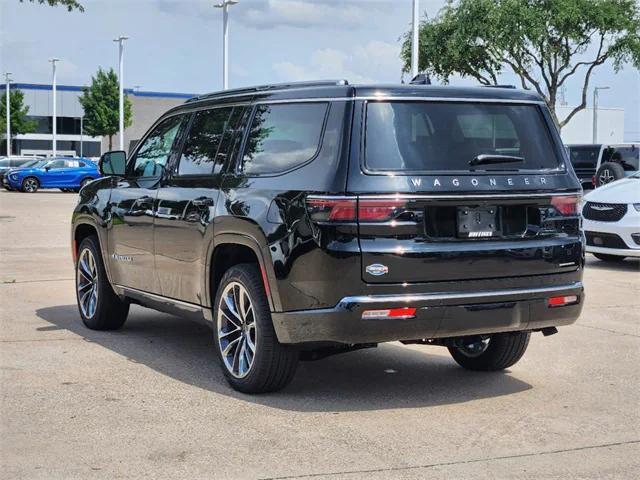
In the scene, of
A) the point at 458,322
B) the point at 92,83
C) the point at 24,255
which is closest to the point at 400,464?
the point at 458,322

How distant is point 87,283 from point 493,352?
3627mm

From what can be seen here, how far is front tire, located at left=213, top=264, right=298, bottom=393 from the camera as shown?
5.89m

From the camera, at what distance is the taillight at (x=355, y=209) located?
540 cm

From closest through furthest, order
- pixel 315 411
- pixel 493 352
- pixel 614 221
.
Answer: pixel 315 411 → pixel 493 352 → pixel 614 221

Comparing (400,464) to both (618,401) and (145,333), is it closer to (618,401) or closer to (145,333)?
(618,401)

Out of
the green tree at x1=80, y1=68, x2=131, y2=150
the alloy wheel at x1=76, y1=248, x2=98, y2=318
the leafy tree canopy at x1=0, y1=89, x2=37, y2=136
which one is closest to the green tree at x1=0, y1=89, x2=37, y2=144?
the leafy tree canopy at x1=0, y1=89, x2=37, y2=136

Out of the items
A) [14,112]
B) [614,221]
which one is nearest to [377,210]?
[614,221]

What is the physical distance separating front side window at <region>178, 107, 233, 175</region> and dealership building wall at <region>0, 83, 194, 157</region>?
9199cm

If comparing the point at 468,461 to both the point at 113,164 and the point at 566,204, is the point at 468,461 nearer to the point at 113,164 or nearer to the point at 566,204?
the point at 566,204

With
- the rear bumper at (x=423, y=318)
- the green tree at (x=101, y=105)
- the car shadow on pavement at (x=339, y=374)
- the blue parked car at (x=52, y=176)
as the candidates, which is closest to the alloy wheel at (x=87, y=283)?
the car shadow on pavement at (x=339, y=374)

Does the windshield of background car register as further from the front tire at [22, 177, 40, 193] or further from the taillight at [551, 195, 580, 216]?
the front tire at [22, 177, 40, 193]

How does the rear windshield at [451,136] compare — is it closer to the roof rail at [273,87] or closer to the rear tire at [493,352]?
the roof rail at [273,87]

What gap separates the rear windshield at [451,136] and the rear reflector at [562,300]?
790 mm

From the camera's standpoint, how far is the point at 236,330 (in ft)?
20.6
